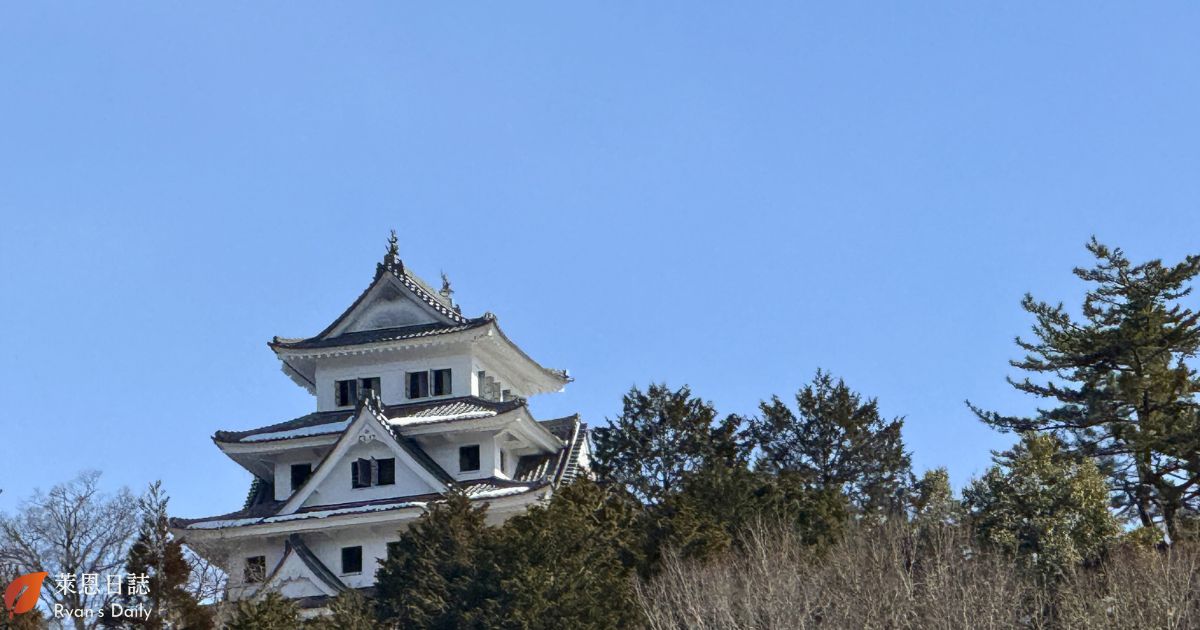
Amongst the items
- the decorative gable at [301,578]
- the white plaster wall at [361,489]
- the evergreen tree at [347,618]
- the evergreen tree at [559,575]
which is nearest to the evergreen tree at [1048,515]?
the evergreen tree at [559,575]

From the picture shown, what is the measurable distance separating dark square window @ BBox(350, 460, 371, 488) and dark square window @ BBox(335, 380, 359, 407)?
10.4ft

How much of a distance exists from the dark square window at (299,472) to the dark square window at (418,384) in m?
3.28

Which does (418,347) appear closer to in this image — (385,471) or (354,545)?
(385,471)

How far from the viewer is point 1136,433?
33844 millimetres

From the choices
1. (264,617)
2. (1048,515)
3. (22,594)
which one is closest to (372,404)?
(22,594)

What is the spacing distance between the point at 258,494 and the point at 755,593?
825 inches

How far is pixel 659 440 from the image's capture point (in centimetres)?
4328

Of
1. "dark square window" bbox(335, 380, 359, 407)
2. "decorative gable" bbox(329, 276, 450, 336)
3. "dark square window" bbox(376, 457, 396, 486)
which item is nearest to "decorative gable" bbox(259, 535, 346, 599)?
"dark square window" bbox(376, 457, 396, 486)

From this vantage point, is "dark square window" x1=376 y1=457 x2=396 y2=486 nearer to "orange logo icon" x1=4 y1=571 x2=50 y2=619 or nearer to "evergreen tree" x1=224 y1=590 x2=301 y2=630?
"orange logo icon" x1=4 y1=571 x2=50 y2=619

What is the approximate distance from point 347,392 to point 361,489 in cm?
401

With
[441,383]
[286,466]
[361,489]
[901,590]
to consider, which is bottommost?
[901,590]

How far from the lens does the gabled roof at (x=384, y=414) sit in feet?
132

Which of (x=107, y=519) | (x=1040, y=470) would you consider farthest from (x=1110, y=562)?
(x=107, y=519)

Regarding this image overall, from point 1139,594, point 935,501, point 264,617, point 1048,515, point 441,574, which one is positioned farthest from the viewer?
point 935,501
